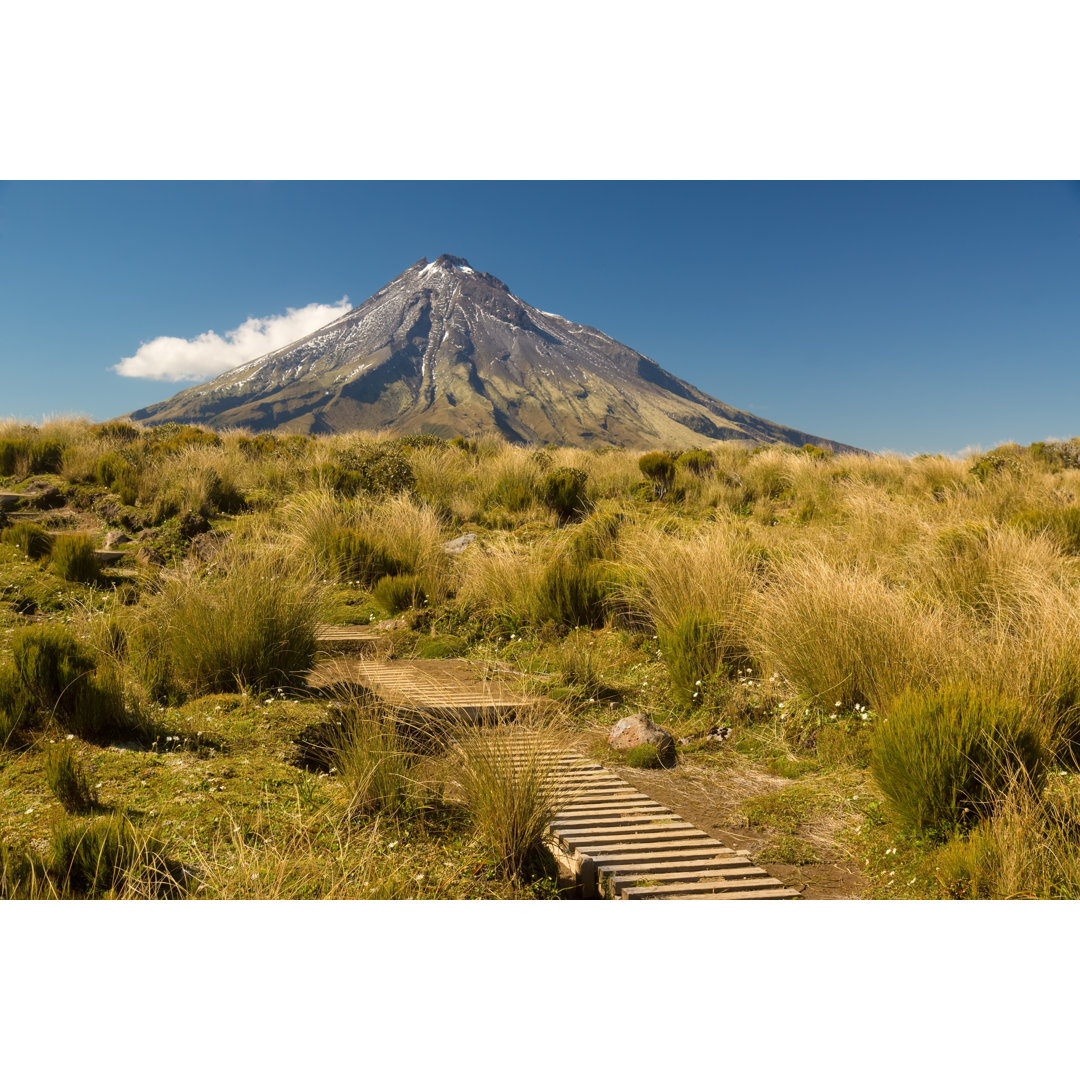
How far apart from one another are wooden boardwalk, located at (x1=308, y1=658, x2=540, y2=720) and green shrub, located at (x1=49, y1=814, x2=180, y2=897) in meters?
1.65

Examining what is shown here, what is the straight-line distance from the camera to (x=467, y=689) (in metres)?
5.02

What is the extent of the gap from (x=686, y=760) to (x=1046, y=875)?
202cm

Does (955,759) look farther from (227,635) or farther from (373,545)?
(373,545)

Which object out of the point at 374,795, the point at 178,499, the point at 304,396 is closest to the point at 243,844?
the point at 374,795

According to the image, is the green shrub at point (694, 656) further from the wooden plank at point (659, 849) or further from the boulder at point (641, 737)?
the wooden plank at point (659, 849)

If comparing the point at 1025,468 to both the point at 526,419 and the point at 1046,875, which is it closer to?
the point at 1046,875

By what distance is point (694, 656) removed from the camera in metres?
5.05

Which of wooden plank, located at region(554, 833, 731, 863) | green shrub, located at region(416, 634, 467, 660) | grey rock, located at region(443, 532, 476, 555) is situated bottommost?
green shrub, located at region(416, 634, 467, 660)

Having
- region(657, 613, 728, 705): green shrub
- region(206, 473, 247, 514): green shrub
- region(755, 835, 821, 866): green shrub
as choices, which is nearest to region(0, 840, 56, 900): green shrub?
region(755, 835, 821, 866): green shrub

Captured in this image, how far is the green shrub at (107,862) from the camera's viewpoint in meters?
2.19

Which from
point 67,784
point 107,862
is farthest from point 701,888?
point 67,784

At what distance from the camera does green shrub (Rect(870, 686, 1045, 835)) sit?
2.86 metres

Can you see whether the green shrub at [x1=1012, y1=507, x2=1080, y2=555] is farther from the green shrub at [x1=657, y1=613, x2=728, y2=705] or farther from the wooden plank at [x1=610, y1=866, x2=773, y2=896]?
the wooden plank at [x1=610, y1=866, x2=773, y2=896]

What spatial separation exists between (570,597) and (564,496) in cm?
500
